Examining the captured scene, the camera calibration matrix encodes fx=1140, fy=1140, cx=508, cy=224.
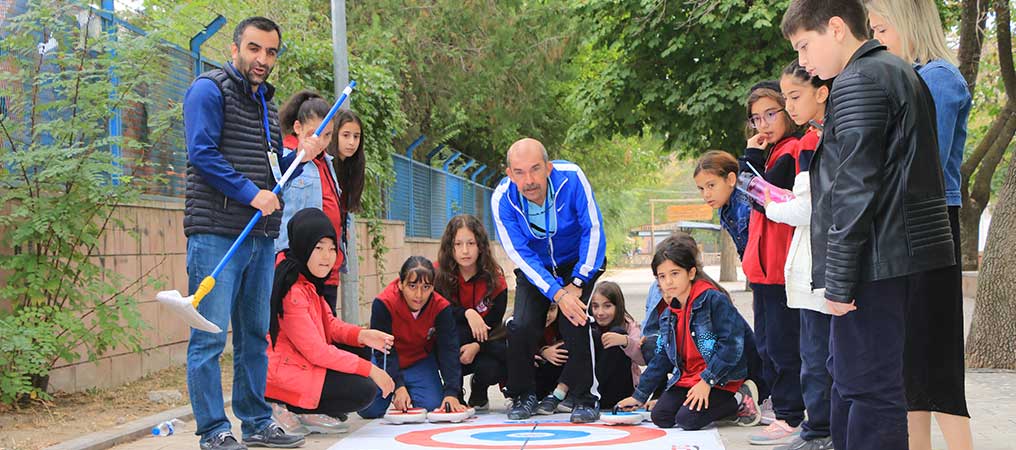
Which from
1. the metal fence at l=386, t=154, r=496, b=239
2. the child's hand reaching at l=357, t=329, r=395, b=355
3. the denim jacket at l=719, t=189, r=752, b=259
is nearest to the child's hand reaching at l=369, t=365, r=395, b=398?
the child's hand reaching at l=357, t=329, r=395, b=355

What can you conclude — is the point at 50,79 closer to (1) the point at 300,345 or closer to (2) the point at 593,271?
(1) the point at 300,345

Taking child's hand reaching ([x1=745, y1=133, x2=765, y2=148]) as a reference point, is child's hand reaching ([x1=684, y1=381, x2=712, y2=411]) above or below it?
below

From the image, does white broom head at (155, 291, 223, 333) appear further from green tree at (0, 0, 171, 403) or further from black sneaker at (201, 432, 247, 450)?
green tree at (0, 0, 171, 403)

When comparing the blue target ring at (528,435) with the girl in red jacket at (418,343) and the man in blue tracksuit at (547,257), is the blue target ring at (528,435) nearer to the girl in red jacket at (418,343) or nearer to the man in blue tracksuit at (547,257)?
the man in blue tracksuit at (547,257)

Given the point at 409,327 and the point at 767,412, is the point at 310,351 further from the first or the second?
the point at 767,412

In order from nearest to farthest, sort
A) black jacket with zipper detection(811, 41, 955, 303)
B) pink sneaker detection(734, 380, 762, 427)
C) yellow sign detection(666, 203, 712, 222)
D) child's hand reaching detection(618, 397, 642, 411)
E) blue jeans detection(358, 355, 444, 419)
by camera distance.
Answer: black jacket with zipper detection(811, 41, 955, 303)
pink sneaker detection(734, 380, 762, 427)
child's hand reaching detection(618, 397, 642, 411)
blue jeans detection(358, 355, 444, 419)
yellow sign detection(666, 203, 712, 222)

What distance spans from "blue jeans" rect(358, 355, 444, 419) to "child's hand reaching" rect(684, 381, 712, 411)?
5.54ft

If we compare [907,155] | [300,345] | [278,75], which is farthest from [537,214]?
[278,75]

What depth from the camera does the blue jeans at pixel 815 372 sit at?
15.4 feet

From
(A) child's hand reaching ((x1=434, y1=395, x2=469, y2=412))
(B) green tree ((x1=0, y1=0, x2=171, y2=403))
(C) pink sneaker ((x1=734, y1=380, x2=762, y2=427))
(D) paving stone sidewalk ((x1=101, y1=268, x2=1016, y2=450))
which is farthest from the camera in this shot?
(A) child's hand reaching ((x1=434, y1=395, x2=469, y2=412))

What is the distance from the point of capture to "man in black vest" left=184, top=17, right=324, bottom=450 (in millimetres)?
5402

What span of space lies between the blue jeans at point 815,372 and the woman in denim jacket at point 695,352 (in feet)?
2.92

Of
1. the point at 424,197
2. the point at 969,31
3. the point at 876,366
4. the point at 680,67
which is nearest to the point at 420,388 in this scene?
the point at 876,366

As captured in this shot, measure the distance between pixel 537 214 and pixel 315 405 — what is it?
5.97ft
